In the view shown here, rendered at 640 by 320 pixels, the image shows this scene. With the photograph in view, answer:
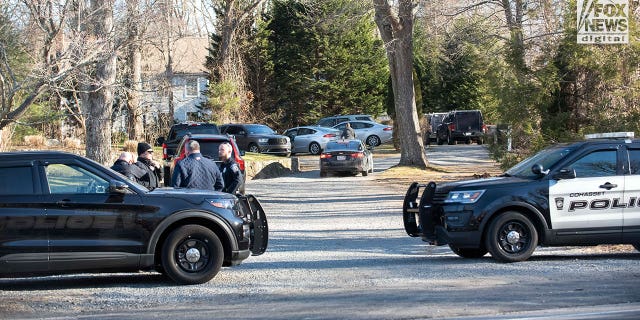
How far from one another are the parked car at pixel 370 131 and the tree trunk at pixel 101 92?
23.7 m

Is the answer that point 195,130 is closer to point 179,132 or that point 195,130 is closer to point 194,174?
point 179,132

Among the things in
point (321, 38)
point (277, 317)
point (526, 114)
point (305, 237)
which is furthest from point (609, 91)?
point (321, 38)

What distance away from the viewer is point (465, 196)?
1163 cm

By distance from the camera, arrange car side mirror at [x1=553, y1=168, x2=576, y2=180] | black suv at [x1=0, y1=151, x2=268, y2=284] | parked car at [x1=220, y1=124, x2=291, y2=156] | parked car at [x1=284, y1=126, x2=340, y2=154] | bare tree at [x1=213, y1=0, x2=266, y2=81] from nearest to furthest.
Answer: black suv at [x1=0, y1=151, x2=268, y2=284]
car side mirror at [x1=553, y1=168, x2=576, y2=180]
parked car at [x1=220, y1=124, x2=291, y2=156]
parked car at [x1=284, y1=126, x2=340, y2=154]
bare tree at [x1=213, y1=0, x2=266, y2=81]

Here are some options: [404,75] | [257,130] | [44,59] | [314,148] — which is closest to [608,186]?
[44,59]

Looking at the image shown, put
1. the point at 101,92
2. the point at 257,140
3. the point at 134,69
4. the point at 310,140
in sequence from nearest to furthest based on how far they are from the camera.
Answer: the point at 101,92 < the point at 134,69 < the point at 257,140 < the point at 310,140

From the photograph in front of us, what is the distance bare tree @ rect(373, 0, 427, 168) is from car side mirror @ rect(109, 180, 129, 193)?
2109 cm

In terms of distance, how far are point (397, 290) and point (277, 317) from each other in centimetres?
192

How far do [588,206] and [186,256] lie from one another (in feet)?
18.6

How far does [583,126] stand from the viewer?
2147 cm

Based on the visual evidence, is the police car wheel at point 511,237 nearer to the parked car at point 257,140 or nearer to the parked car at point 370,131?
the parked car at point 257,140

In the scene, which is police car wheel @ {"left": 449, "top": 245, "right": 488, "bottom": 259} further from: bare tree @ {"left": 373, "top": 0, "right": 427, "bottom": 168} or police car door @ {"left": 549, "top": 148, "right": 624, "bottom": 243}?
bare tree @ {"left": 373, "top": 0, "right": 427, "bottom": 168}

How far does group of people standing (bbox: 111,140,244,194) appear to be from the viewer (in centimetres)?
1275

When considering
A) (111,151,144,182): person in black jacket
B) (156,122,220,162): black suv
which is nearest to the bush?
(156,122,220,162): black suv
